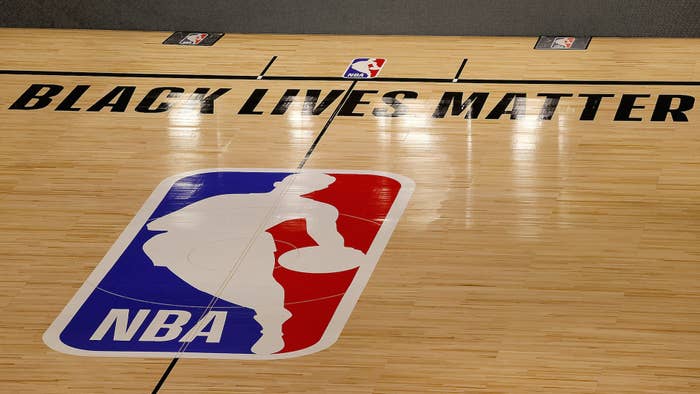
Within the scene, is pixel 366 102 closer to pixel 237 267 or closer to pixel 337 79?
pixel 337 79

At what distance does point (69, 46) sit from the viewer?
6109 millimetres

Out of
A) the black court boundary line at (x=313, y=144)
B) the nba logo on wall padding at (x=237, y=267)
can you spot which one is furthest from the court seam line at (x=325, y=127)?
the nba logo on wall padding at (x=237, y=267)

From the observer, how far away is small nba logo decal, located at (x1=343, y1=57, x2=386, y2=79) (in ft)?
18.2

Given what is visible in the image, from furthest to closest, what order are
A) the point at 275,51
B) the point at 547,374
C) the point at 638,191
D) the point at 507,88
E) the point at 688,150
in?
1. the point at 275,51
2. the point at 507,88
3. the point at 688,150
4. the point at 638,191
5. the point at 547,374

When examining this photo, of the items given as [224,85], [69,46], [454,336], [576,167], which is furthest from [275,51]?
[454,336]

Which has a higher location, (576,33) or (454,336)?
(454,336)

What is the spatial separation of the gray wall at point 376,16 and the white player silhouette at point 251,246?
1.77 m

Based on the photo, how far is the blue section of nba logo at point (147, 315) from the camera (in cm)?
348

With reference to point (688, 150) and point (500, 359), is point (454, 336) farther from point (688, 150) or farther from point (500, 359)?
point (688, 150)

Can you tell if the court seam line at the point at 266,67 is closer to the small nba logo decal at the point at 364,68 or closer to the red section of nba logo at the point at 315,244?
the small nba logo decal at the point at 364,68

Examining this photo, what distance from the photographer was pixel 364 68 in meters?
5.62

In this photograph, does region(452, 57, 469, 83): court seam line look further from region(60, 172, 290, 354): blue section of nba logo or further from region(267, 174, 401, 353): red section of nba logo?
region(60, 172, 290, 354): blue section of nba logo

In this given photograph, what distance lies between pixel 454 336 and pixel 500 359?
0.60ft

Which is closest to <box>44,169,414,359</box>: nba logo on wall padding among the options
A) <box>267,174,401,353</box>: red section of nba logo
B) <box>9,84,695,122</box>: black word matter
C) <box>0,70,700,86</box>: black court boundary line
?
<box>267,174,401,353</box>: red section of nba logo
